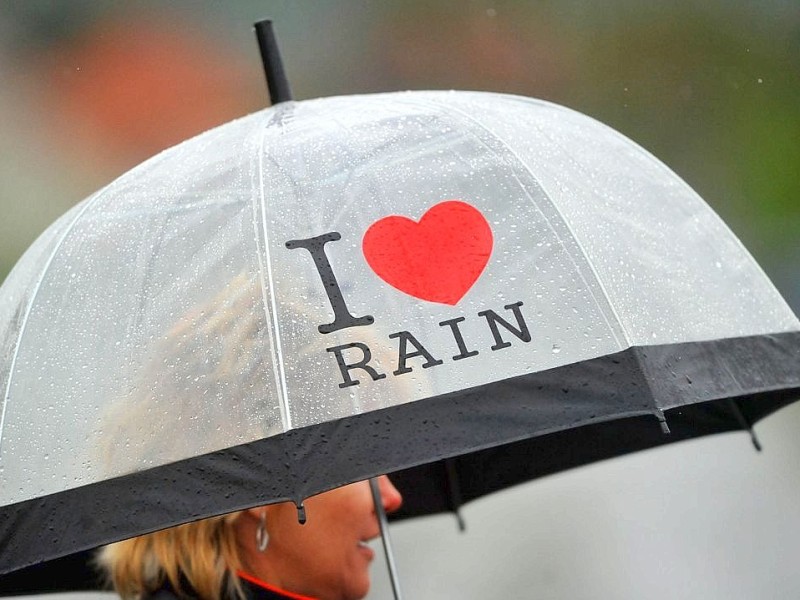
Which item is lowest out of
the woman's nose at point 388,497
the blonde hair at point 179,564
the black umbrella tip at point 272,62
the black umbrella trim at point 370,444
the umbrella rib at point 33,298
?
the black umbrella trim at point 370,444

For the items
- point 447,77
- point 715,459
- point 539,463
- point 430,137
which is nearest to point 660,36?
point 447,77

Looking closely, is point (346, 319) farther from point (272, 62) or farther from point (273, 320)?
point (272, 62)

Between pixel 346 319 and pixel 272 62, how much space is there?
0.86 metres

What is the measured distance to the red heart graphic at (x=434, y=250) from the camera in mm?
2619

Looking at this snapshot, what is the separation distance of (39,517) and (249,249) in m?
0.59

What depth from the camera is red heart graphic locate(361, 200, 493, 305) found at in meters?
2.62

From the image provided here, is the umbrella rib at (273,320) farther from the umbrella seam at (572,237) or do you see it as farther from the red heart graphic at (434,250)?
the umbrella seam at (572,237)

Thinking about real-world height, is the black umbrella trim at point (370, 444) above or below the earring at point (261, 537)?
below

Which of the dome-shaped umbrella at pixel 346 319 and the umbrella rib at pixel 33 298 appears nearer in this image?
the dome-shaped umbrella at pixel 346 319

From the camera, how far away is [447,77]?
37.7 ft

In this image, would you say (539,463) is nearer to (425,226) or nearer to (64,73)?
(425,226)

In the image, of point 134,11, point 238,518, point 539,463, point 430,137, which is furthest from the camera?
point 134,11

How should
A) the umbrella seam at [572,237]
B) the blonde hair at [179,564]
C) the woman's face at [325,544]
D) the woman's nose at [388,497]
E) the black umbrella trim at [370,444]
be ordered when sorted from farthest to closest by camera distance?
1. the woman's nose at [388,497]
2. the woman's face at [325,544]
3. the blonde hair at [179,564]
4. the umbrella seam at [572,237]
5. the black umbrella trim at [370,444]

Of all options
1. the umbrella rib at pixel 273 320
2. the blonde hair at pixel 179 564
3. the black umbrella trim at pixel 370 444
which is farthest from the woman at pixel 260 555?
the umbrella rib at pixel 273 320
